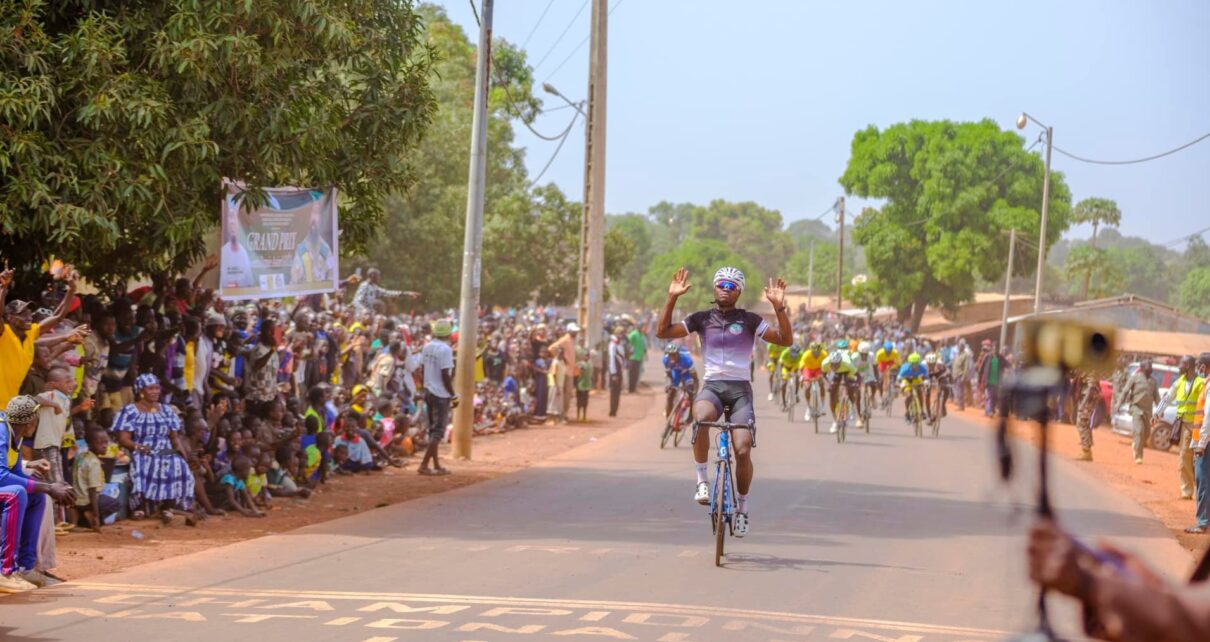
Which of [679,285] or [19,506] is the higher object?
[679,285]

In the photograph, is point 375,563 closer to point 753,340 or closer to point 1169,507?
point 753,340

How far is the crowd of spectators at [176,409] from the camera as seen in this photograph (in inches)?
425

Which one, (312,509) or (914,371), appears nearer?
(312,509)

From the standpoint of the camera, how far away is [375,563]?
11148 mm

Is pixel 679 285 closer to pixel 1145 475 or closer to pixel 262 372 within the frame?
pixel 262 372

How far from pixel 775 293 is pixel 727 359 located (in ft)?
2.74

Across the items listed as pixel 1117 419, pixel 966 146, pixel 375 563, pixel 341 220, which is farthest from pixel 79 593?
pixel 966 146

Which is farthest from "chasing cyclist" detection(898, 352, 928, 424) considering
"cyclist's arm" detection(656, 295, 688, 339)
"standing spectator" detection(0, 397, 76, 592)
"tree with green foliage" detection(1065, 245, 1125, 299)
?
"tree with green foliage" detection(1065, 245, 1125, 299)

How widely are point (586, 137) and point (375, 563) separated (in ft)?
69.4

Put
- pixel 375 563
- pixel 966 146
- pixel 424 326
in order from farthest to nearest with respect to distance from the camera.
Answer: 1. pixel 966 146
2. pixel 424 326
3. pixel 375 563

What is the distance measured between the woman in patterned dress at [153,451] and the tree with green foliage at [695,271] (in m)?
84.2

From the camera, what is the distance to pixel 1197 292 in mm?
87000

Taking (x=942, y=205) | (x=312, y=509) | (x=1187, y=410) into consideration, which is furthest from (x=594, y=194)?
(x=942, y=205)

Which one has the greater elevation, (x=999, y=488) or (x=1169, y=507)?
(x=999, y=488)
